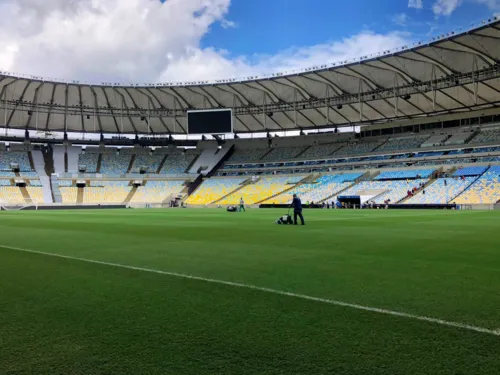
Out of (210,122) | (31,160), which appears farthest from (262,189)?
(31,160)

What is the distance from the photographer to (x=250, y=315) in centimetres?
443

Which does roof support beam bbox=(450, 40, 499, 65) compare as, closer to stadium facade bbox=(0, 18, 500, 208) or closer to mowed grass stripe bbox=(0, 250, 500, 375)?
stadium facade bbox=(0, 18, 500, 208)

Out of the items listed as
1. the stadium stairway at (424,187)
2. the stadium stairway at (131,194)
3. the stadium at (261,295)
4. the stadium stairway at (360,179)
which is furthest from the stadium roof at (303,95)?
the stadium stairway at (131,194)

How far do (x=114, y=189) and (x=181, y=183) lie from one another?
10892 mm

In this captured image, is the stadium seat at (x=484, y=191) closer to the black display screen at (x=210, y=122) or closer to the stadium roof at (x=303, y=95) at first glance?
the stadium roof at (x=303, y=95)

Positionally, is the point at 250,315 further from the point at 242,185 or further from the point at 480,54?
the point at 242,185

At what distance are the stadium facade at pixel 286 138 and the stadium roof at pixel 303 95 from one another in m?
0.20

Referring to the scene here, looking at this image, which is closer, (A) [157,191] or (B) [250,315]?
(B) [250,315]

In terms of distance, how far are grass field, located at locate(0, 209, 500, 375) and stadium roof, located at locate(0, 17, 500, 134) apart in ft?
130

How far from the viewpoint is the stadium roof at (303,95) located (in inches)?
1804

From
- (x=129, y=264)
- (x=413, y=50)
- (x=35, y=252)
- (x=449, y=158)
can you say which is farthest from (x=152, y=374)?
(x=449, y=158)

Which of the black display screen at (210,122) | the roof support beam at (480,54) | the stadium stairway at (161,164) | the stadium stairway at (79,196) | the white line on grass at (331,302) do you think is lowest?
the white line on grass at (331,302)

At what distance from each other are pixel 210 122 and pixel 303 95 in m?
14.5

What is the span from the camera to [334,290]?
561 centimetres
